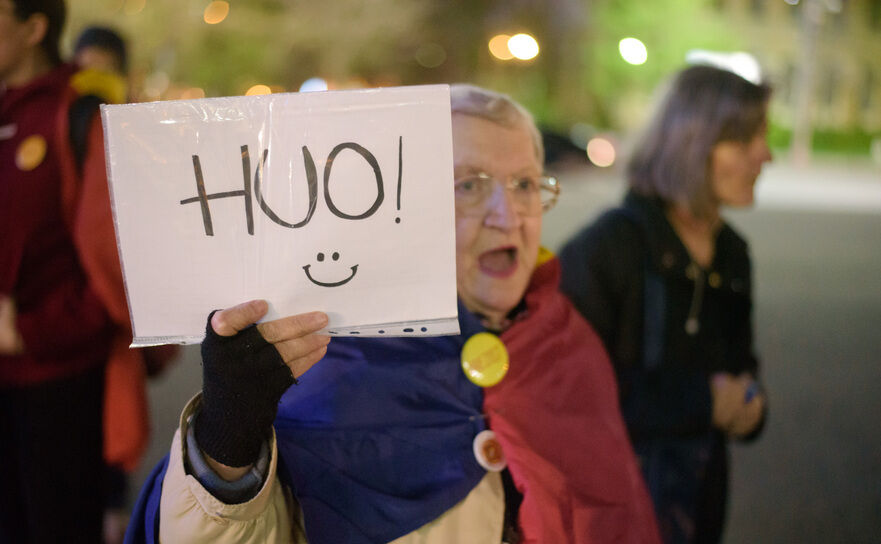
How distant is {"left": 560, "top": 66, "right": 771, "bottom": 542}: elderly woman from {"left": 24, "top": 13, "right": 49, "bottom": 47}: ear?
1751mm

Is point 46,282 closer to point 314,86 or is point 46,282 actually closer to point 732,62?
point 732,62

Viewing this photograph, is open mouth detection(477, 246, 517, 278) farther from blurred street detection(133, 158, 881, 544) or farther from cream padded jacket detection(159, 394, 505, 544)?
blurred street detection(133, 158, 881, 544)

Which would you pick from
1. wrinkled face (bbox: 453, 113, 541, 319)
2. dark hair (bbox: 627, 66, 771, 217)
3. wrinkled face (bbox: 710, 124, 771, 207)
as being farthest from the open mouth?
wrinkled face (bbox: 710, 124, 771, 207)

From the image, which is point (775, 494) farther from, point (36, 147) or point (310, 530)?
point (36, 147)

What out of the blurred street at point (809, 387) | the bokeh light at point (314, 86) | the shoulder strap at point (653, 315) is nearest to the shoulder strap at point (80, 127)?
the bokeh light at point (314, 86)

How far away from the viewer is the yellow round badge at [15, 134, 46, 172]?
2.05 meters

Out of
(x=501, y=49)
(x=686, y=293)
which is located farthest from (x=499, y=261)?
(x=501, y=49)

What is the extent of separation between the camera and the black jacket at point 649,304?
2.27 meters

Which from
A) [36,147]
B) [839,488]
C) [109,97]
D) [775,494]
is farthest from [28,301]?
[839,488]

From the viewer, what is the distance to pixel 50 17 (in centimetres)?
216

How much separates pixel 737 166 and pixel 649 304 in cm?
60

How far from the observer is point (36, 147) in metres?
2.06

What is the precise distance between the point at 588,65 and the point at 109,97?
27.9 metres

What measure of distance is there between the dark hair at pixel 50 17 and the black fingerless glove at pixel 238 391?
145 cm
